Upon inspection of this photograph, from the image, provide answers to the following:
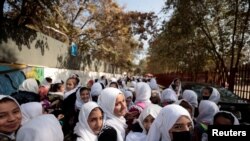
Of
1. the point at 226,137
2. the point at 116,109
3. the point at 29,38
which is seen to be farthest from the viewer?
the point at 29,38

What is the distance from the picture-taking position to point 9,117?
117 inches

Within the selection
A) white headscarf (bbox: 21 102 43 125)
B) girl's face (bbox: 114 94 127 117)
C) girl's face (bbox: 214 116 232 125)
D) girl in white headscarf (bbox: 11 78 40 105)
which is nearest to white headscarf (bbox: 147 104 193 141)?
girl's face (bbox: 114 94 127 117)

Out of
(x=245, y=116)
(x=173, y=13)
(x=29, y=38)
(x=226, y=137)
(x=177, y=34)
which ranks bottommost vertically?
(x=245, y=116)

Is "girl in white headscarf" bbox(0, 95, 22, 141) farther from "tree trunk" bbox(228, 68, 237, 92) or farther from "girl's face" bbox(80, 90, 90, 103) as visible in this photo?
"tree trunk" bbox(228, 68, 237, 92)

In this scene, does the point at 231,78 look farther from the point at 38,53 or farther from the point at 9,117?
the point at 9,117

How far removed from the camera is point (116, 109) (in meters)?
4.02

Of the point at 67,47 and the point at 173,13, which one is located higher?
the point at 173,13

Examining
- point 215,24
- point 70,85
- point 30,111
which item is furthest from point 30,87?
point 215,24

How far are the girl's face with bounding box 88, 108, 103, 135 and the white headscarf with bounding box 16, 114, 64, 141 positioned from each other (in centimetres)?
81

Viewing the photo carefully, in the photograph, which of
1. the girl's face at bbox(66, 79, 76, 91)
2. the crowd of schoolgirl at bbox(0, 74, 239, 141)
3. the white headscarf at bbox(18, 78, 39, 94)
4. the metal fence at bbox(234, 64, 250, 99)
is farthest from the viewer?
the metal fence at bbox(234, 64, 250, 99)

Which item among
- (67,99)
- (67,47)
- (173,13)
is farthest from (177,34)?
(67,99)

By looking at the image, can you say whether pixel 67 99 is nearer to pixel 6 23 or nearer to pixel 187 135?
pixel 187 135

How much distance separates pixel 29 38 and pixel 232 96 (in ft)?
22.3

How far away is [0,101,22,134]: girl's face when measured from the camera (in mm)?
2928
